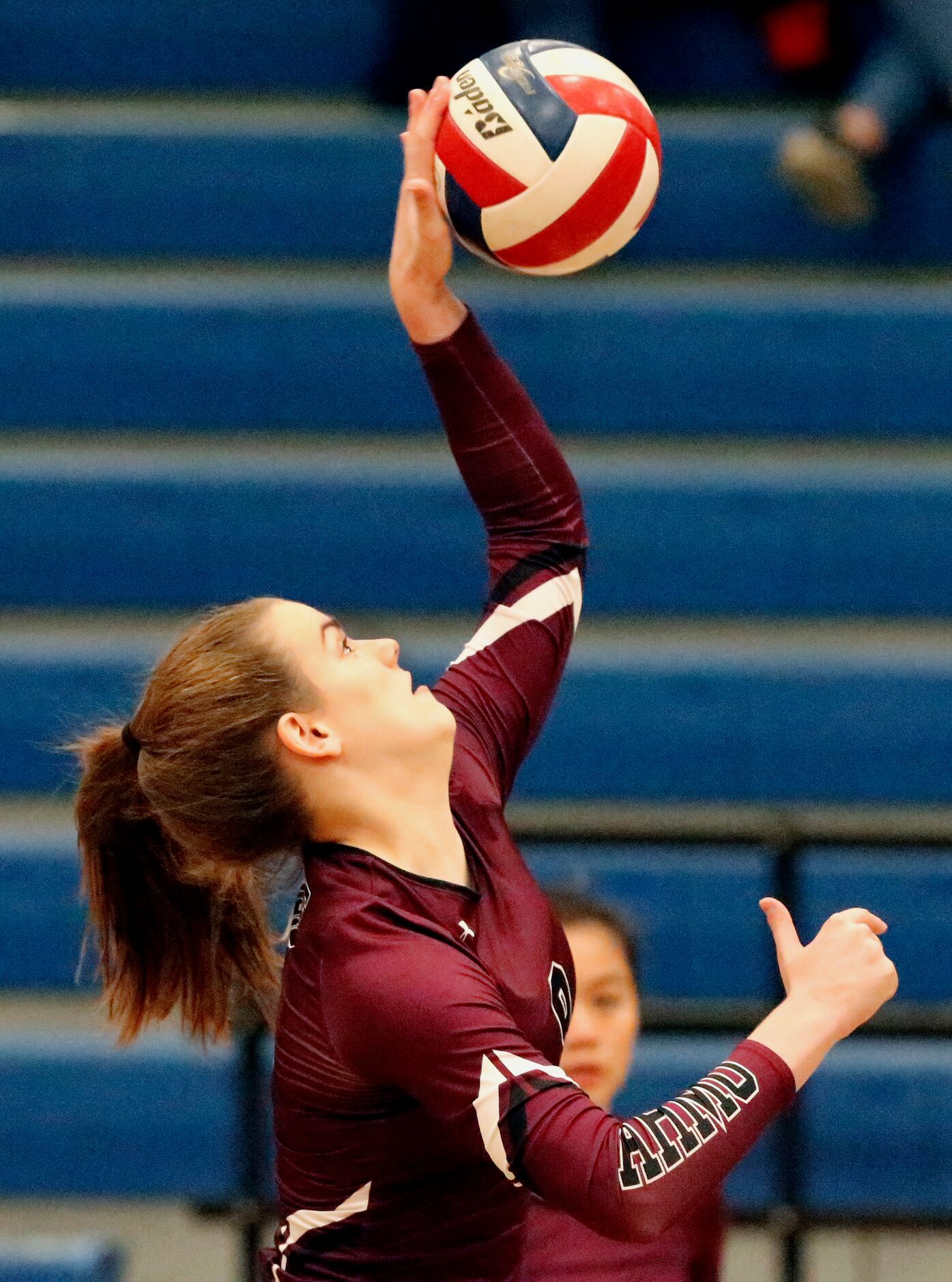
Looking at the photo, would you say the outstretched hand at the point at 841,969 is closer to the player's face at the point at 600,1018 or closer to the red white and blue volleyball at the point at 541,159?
the player's face at the point at 600,1018

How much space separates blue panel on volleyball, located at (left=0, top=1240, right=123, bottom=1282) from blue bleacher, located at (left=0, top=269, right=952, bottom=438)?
160 centimetres

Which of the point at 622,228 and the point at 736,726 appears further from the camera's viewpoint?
the point at 736,726

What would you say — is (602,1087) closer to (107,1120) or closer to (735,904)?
(735,904)

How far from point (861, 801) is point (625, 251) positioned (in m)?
1.23

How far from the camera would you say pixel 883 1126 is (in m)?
2.98

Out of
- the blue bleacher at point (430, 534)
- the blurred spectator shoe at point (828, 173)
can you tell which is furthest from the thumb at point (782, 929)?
the blurred spectator shoe at point (828, 173)

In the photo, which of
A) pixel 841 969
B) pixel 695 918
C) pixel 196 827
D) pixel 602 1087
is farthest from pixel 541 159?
pixel 695 918

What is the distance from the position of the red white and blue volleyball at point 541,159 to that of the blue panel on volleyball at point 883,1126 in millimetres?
1592

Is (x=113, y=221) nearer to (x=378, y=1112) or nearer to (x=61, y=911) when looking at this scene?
(x=61, y=911)

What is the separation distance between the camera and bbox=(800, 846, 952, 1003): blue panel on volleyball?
3.16 m

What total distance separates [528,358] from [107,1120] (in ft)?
5.52

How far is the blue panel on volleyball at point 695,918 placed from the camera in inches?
125

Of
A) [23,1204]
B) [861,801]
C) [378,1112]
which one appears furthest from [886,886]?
[378,1112]

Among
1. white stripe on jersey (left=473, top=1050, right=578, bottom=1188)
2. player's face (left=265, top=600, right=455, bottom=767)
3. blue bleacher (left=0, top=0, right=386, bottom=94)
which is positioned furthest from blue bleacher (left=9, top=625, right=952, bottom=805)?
white stripe on jersey (left=473, top=1050, right=578, bottom=1188)
